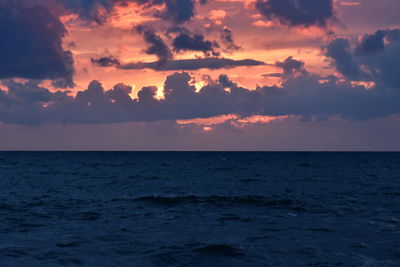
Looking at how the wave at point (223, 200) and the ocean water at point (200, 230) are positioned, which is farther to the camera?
the wave at point (223, 200)

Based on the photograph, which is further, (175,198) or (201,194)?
(201,194)

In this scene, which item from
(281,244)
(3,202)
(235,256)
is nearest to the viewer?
(235,256)

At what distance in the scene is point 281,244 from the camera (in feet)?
72.5

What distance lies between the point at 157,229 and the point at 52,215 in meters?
9.80

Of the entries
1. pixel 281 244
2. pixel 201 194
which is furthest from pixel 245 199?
pixel 281 244

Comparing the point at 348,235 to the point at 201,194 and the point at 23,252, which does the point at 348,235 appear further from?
the point at 201,194

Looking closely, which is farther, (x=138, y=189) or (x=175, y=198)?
(x=138, y=189)

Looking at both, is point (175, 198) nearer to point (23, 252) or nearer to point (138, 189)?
point (138, 189)

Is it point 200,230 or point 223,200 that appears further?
point 223,200

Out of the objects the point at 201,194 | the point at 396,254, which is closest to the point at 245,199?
the point at 201,194

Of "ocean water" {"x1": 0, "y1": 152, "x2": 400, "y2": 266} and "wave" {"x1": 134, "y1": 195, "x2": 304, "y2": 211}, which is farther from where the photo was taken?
"wave" {"x1": 134, "y1": 195, "x2": 304, "y2": 211}

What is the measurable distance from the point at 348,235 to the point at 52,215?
21403mm

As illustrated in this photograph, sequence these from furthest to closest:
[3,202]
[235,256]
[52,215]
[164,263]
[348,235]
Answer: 1. [3,202]
2. [52,215]
3. [348,235]
4. [235,256]
5. [164,263]

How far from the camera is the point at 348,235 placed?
24203 millimetres
